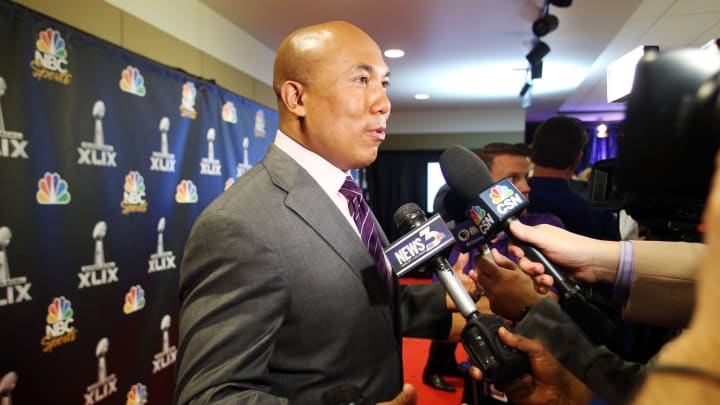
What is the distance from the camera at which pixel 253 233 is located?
87 cm

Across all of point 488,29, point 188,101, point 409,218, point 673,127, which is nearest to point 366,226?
point 409,218

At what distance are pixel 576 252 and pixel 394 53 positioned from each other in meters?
3.98

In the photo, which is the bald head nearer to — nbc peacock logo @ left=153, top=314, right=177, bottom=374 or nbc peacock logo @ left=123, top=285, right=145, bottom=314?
nbc peacock logo @ left=123, top=285, right=145, bottom=314

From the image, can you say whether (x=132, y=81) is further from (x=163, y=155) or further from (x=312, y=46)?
(x=312, y=46)

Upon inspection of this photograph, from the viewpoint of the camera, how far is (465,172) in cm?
116

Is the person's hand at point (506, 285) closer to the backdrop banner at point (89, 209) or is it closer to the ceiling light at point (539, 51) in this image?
the backdrop banner at point (89, 209)

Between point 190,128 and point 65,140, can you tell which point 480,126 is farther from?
point 65,140

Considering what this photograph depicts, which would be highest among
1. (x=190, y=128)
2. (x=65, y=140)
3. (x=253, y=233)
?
(x=190, y=128)

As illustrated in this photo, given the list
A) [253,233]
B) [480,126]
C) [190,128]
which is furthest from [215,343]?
[480,126]

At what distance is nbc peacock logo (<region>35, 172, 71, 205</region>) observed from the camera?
1.82 meters

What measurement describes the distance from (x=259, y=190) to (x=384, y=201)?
7780mm

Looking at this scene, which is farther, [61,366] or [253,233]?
[61,366]

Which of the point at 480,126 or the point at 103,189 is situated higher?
the point at 480,126

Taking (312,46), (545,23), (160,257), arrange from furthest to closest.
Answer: (545,23), (160,257), (312,46)
